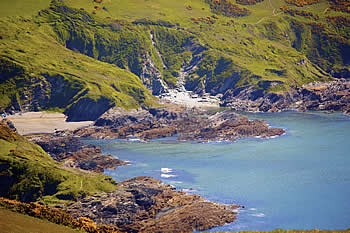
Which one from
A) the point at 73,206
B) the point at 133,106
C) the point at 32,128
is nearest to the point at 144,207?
the point at 73,206

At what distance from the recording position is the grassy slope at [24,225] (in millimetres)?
63281

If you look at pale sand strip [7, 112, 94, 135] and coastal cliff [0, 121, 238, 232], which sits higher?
pale sand strip [7, 112, 94, 135]

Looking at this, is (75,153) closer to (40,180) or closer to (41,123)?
(40,180)

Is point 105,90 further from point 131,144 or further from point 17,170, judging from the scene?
point 17,170

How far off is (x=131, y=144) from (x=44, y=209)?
3280 inches

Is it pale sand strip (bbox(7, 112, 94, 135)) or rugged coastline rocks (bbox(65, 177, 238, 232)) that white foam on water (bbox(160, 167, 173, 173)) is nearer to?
rugged coastline rocks (bbox(65, 177, 238, 232))

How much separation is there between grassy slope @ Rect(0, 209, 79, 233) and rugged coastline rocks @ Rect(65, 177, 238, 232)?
19.2 metres

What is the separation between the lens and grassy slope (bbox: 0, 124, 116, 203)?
100m

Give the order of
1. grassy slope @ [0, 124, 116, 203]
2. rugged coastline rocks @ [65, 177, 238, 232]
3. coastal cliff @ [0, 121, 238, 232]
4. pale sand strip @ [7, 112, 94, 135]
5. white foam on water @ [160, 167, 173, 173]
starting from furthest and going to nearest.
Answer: pale sand strip @ [7, 112, 94, 135] → white foam on water @ [160, 167, 173, 173] → grassy slope @ [0, 124, 116, 203] → coastal cliff @ [0, 121, 238, 232] → rugged coastline rocks @ [65, 177, 238, 232]

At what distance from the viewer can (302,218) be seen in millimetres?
97750

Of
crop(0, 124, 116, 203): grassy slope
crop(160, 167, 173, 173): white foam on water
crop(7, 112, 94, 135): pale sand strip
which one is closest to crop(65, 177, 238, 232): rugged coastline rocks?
crop(0, 124, 116, 203): grassy slope

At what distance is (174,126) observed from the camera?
6973 inches

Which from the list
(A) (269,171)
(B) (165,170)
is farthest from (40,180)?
(A) (269,171)

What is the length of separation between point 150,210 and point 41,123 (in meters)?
89.3
